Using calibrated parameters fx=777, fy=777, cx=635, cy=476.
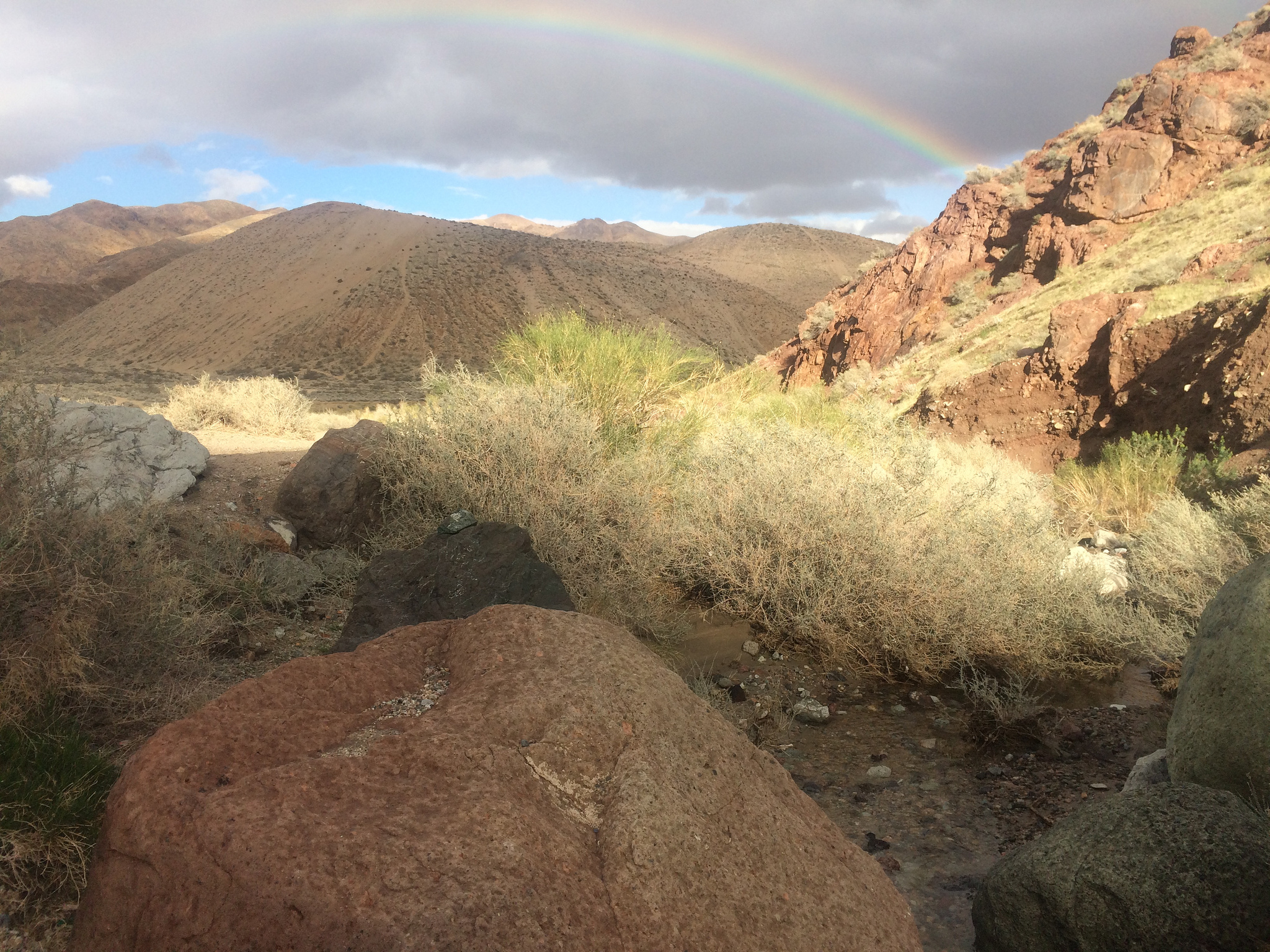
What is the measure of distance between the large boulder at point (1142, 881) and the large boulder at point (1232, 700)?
0.32 metres

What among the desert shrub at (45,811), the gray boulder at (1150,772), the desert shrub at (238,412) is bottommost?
the gray boulder at (1150,772)

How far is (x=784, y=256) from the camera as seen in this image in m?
75.4

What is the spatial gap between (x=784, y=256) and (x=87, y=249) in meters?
65.8

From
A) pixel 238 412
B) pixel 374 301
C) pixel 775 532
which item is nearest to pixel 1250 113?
pixel 775 532

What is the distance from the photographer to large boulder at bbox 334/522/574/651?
403 centimetres

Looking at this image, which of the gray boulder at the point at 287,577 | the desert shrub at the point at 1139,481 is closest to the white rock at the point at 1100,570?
the desert shrub at the point at 1139,481

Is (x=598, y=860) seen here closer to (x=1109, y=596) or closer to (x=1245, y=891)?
(x=1245, y=891)

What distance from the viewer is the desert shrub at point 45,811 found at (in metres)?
1.85

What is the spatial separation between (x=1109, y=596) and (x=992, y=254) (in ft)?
47.0

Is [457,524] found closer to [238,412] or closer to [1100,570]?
→ [1100,570]

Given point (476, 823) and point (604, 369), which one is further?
point (604, 369)

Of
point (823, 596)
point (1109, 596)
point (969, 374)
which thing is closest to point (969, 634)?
point (823, 596)

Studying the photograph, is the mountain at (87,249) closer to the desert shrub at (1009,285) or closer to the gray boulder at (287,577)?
the gray boulder at (287,577)

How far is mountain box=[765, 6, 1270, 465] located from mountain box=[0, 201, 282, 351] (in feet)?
138
